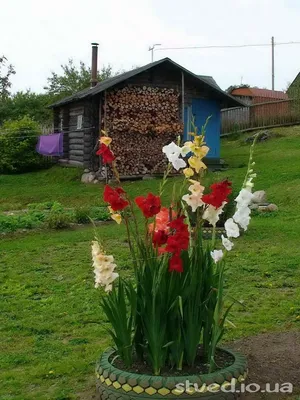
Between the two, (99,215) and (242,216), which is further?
(99,215)

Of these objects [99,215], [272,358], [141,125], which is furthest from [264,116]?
[272,358]

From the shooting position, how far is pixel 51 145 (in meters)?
22.8

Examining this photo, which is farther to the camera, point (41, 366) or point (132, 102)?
point (132, 102)

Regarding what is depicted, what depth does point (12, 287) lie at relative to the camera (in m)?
7.00

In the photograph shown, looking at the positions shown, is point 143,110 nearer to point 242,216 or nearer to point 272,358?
point 272,358

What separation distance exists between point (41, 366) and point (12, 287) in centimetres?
270

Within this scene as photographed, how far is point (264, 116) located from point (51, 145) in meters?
10.8

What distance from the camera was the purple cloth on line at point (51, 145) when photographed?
2267cm

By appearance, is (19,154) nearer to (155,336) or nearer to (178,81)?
(178,81)

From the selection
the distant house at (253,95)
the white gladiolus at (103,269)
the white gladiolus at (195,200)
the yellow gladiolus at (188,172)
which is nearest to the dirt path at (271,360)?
the white gladiolus at (103,269)

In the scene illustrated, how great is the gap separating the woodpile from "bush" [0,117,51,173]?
5.29 metres

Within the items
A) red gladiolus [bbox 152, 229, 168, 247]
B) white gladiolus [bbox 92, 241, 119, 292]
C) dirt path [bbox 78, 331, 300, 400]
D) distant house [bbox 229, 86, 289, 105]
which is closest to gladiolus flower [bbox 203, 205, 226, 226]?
red gladiolus [bbox 152, 229, 168, 247]

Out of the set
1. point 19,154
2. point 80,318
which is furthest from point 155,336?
point 19,154

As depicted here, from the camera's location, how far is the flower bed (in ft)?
11.5
